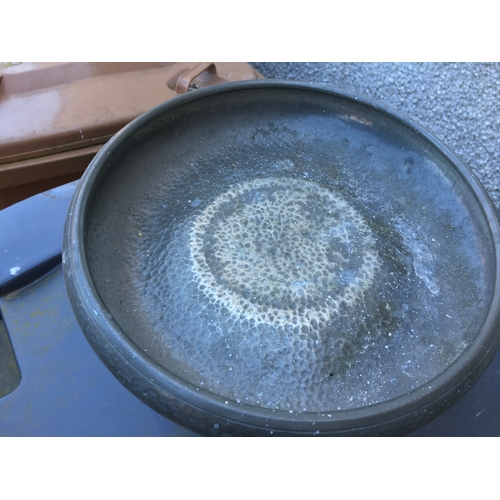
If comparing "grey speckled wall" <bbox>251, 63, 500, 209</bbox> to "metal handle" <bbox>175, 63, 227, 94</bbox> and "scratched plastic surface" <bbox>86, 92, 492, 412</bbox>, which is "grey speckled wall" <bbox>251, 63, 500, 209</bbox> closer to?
"metal handle" <bbox>175, 63, 227, 94</bbox>

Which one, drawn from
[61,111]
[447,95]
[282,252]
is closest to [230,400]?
[282,252]

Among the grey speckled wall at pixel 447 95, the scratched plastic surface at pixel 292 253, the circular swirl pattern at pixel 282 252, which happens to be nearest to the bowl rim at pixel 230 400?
the scratched plastic surface at pixel 292 253

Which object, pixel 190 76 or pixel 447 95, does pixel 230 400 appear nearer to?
pixel 190 76

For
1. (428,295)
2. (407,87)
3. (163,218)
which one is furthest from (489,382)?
(407,87)

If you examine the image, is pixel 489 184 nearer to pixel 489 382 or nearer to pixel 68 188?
pixel 489 382

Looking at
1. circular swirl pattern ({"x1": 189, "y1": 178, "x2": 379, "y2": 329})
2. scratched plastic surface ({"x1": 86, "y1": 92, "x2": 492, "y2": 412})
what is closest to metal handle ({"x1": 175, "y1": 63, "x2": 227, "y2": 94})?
scratched plastic surface ({"x1": 86, "y1": 92, "x2": 492, "y2": 412})

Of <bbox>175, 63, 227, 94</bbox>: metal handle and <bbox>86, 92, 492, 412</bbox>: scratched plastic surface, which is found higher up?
<bbox>175, 63, 227, 94</bbox>: metal handle
